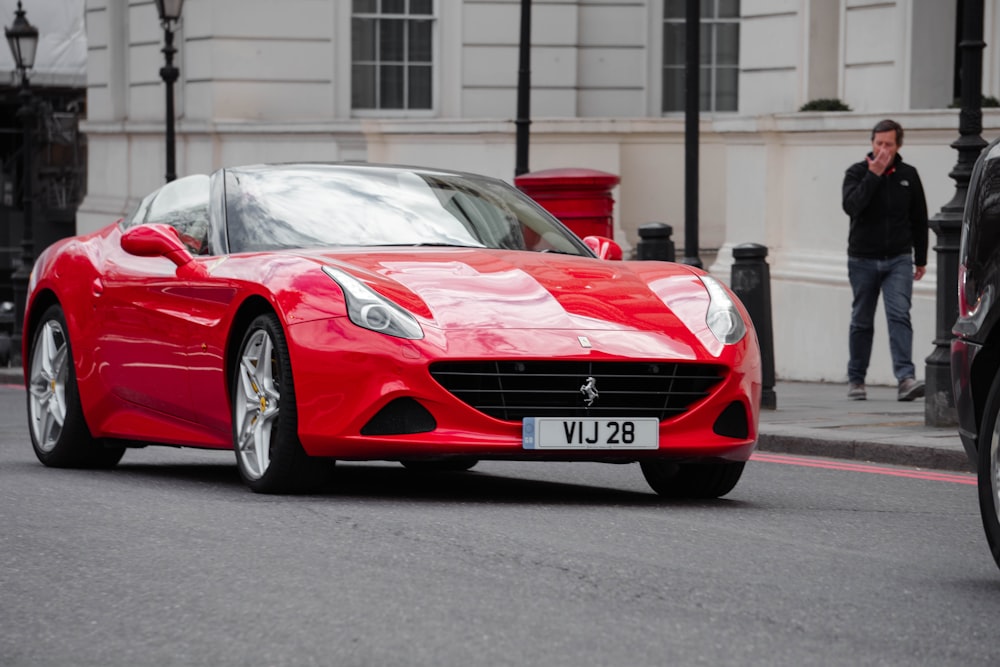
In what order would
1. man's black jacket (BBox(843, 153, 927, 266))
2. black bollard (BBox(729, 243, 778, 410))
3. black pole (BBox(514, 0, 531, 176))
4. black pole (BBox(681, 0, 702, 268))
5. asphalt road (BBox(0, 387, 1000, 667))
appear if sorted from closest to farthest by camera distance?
asphalt road (BBox(0, 387, 1000, 667)), black bollard (BBox(729, 243, 778, 410)), man's black jacket (BBox(843, 153, 927, 266)), black pole (BBox(681, 0, 702, 268)), black pole (BBox(514, 0, 531, 176))

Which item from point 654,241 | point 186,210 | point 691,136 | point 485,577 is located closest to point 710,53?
point 691,136

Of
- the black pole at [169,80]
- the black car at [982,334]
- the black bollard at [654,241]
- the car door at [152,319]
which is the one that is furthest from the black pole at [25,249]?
the black car at [982,334]

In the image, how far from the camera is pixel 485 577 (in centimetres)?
577

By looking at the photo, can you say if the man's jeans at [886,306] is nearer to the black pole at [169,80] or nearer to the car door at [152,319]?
the car door at [152,319]

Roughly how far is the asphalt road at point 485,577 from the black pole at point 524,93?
33.7ft

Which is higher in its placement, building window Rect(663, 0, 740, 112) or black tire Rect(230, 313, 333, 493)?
building window Rect(663, 0, 740, 112)

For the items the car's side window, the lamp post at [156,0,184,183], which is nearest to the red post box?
the lamp post at [156,0,184,183]

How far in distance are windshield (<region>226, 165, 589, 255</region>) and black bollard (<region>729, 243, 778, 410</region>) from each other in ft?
15.5

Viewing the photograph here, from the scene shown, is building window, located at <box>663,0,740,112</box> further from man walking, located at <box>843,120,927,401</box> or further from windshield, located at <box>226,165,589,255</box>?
windshield, located at <box>226,165,589,255</box>

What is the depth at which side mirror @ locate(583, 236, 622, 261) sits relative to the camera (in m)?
8.95

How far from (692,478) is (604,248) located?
1.22 metres

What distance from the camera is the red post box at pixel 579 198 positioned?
15789 millimetres

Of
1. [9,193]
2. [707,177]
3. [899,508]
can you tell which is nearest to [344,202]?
[899,508]

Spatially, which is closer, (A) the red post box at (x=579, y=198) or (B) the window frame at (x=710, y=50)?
(A) the red post box at (x=579, y=198)
